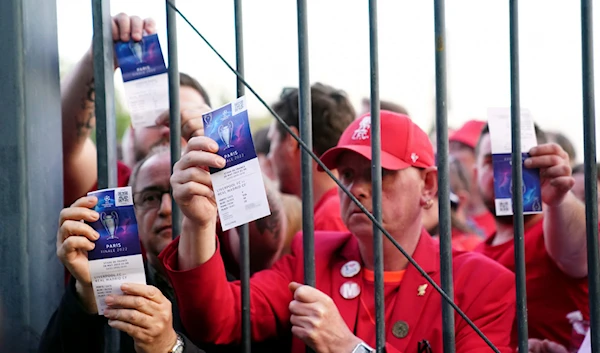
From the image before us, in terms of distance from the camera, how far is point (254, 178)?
180cm

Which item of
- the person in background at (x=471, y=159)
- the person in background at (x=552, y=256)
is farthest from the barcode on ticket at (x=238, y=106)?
the person in background at (x=471, y=159)

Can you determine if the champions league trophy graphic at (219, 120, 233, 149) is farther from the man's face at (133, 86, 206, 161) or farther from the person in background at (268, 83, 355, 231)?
the person in background at (268, 83, 355, 231)

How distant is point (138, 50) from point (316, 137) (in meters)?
1.20

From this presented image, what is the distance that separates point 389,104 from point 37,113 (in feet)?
6.08

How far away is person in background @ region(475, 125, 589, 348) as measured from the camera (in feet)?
8.55

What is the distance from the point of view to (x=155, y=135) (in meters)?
3.09

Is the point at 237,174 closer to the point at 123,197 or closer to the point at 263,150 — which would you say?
the point at 123,197

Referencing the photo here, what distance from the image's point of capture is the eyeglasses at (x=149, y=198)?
2.85 meters

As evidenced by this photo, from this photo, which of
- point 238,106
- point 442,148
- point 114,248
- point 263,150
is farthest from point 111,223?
point 263,150

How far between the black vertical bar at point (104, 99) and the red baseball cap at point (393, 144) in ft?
2.27

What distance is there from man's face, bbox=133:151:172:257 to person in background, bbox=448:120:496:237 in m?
1.22

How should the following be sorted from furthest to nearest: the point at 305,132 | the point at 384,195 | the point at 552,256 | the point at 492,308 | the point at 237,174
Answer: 1. the point at 552,256
2. the point at 384,195
3. the point at 492,308
4. the point at 305,132
5. the point at 237,174

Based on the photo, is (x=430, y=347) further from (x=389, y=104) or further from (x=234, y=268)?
(x=389, y=104)

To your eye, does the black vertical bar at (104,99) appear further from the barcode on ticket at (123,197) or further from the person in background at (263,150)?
the person in background at (263,150)
